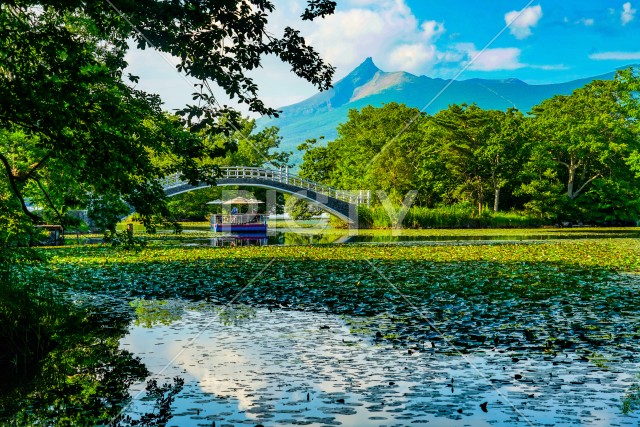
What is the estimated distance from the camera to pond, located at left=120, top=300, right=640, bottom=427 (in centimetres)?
568

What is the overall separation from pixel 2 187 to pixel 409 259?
12210mm

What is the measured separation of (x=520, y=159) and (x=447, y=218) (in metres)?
12.1

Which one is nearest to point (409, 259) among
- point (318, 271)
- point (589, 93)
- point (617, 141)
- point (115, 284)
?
point (318, 271)

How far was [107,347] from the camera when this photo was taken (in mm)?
8742

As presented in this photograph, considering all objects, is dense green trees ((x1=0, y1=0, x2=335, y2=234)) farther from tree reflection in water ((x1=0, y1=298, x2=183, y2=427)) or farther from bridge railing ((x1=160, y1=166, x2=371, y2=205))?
bridge railing ((x1=160, y1=166, x2=371, y2=205))

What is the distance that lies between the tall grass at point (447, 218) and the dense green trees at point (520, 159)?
160 centimetres

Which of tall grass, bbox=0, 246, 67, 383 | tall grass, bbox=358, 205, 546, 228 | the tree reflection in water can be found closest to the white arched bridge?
tall grass, bbox=358, 205, 546, 228

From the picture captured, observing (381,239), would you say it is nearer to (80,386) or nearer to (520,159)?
(520,159)

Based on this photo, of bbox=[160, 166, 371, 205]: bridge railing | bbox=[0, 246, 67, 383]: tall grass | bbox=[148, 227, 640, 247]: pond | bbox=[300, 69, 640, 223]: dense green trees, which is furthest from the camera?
bbox=[300, 69, 640, 223]: dense green trees

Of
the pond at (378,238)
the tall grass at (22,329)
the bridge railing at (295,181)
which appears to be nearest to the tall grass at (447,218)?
the bridge railing at (295,181)

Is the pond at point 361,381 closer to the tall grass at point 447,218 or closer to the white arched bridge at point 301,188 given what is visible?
the tall grass at point 447,218

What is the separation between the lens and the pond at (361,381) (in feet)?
18.6

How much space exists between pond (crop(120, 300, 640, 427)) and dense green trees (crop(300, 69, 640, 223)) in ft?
135

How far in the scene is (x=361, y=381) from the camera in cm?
679
